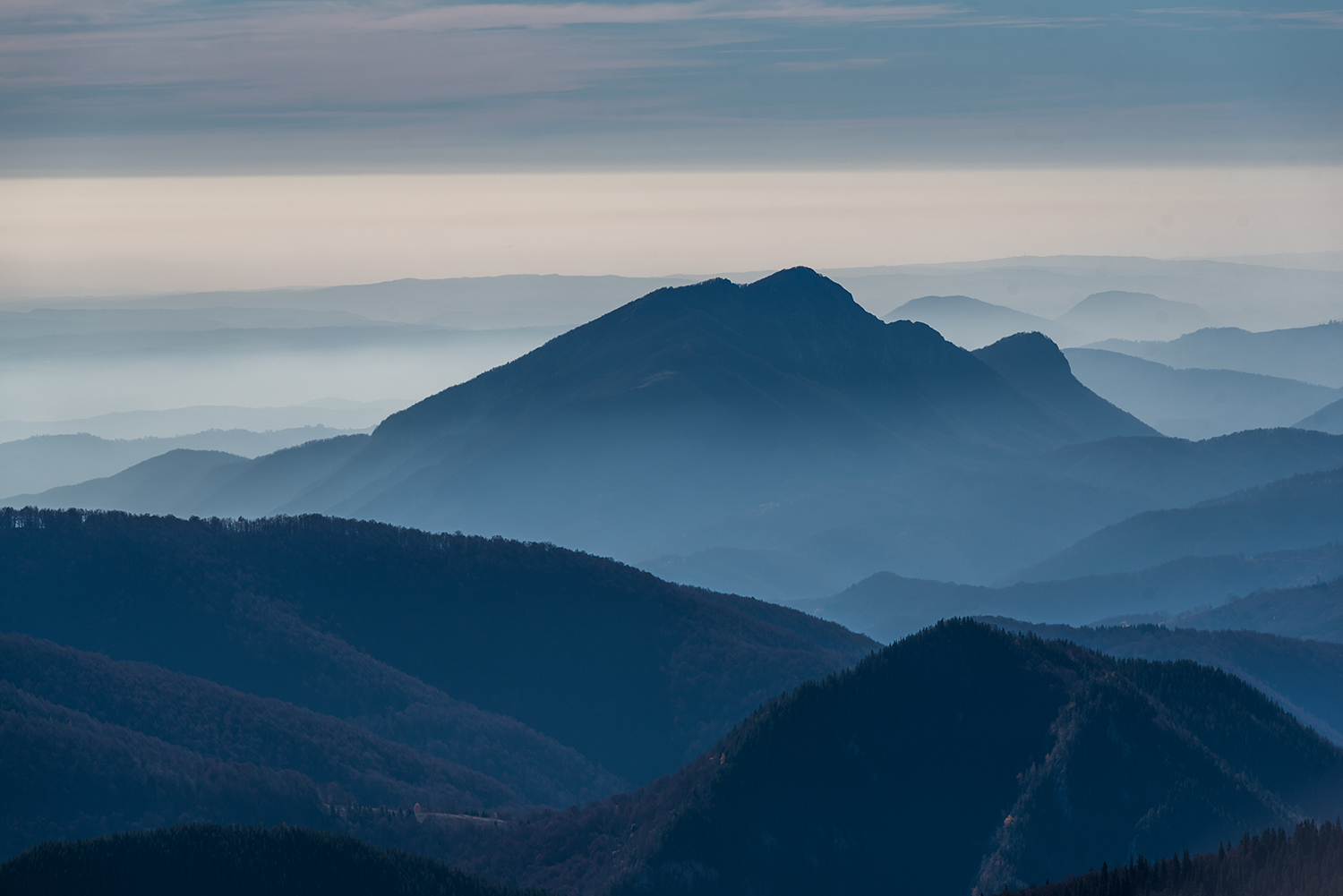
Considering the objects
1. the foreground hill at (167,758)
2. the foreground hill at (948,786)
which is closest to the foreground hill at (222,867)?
the foreground hill at (948,786)

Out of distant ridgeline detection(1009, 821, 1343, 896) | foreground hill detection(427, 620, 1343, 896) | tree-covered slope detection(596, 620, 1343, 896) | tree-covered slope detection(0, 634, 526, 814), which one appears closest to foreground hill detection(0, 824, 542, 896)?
foreground hill detection(427, 620, 1343, 896)

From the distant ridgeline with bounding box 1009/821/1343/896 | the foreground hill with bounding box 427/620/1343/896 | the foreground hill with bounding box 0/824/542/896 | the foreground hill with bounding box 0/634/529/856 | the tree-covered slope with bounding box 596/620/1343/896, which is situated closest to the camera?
the distant ridgeline with bounding box 1009/821/1343/896

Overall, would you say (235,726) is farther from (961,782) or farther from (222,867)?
(961,782)

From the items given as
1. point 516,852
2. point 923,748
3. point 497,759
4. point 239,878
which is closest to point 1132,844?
point 923,748

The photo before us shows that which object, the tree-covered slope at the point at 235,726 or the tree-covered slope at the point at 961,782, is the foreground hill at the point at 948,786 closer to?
the tree-covered slope at the point at 961,782

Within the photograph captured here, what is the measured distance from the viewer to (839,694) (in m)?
120

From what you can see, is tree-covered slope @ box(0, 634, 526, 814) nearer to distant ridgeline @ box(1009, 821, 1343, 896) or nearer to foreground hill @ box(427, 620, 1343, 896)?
foreground hill @ box(427, 620, 1343, 896)

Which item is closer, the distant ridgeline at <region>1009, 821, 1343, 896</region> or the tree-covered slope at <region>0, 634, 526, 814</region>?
the distant ridgeline at <region>1009, 821, 1343, 896</region>

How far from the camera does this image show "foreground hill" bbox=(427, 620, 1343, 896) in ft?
368

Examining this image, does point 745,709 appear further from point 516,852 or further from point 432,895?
point 432,895

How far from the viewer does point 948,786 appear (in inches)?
4582

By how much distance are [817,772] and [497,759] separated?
7374 centimetres

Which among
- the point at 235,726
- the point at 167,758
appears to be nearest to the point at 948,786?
the point at 167,758

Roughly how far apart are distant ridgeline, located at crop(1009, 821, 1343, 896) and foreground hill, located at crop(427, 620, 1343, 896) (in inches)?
878
